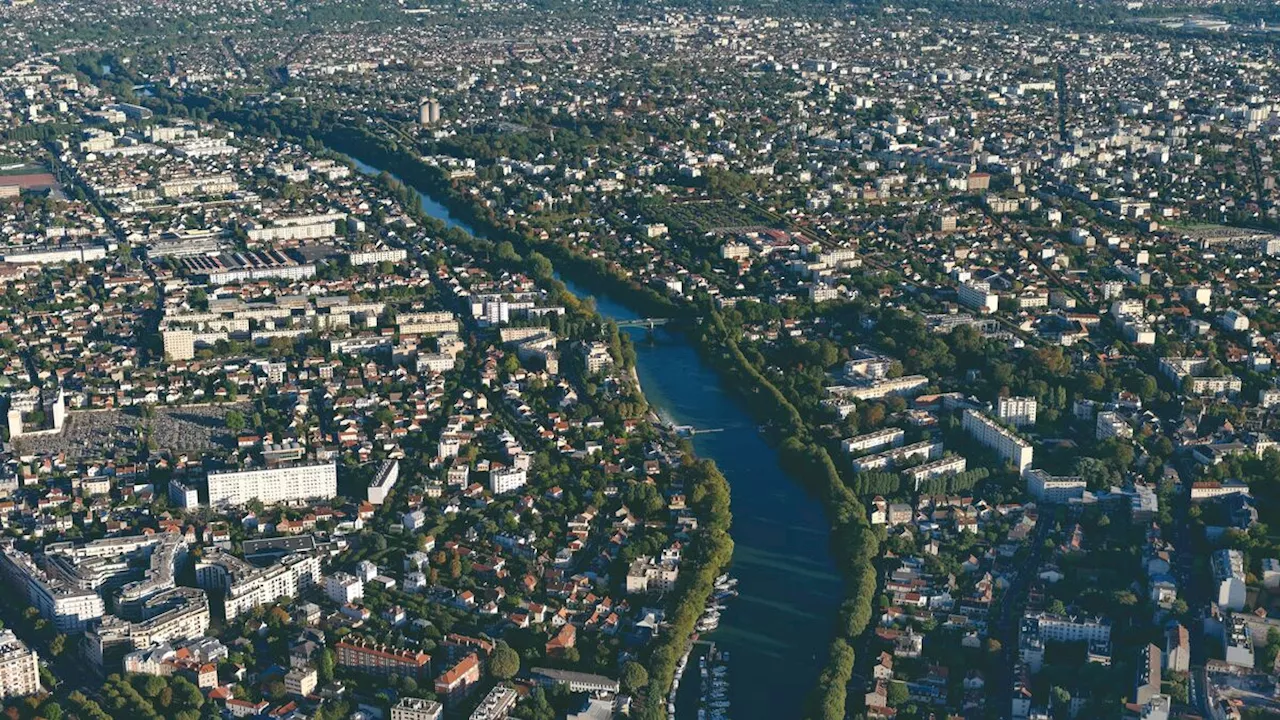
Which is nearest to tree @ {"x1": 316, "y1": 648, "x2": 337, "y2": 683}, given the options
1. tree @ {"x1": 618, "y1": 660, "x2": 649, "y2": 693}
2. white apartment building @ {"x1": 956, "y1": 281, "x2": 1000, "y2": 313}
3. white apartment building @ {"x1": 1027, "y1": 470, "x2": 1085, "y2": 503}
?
tree @ {"x1": 618, "y1": 660, "x2": 649, "y2": 693}

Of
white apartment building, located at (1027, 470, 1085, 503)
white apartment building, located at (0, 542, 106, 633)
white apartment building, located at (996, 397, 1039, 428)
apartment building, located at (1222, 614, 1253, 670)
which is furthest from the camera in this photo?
white apartment building, located at (996, 397, 1039, 428)

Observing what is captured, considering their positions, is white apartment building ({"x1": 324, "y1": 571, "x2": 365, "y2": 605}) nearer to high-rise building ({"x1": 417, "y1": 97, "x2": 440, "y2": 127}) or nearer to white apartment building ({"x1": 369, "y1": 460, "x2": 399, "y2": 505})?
white apartment building ({"x1": 369, "y1": 460, "x2": 399, "y2": 505})

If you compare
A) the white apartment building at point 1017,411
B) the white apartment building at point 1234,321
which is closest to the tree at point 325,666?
the white apartment building at point 1017,411

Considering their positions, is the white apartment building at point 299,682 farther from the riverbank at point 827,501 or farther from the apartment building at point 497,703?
the riverbank at point 827,501

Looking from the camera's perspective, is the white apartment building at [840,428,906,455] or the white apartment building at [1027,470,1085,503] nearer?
the white apartment building at [1027,470,1085,503]

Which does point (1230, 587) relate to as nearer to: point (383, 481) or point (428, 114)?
point (383, 481)

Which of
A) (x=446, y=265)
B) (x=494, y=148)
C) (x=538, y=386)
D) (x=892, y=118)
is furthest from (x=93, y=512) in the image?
(x=892, y=118)

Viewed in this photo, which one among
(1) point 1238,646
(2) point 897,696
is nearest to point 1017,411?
(1) point 1238,646

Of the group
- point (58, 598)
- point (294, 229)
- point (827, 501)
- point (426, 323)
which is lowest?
point (58, 598)
